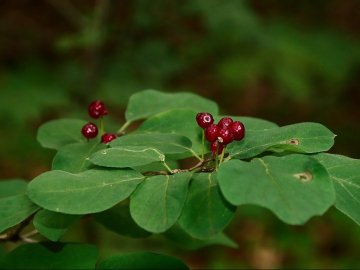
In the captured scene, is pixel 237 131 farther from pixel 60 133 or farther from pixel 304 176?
pixel 60 133

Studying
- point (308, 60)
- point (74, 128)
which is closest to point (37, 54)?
point (308, 60)

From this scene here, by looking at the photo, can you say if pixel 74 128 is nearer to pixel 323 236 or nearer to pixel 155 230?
pixel 155 230

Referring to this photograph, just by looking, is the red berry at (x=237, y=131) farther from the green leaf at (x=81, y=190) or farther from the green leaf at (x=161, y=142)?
the green leaf at (x=81, y=190)

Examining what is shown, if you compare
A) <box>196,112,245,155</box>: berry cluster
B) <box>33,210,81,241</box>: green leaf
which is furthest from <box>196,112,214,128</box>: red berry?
<box>33,210,81,241</box>: green leaf

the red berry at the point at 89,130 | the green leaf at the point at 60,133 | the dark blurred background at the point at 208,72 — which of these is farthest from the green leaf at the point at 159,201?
the dark blurred background at the point at 208,72

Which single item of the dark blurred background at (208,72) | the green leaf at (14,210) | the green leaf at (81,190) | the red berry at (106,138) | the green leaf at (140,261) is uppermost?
the green leaf at (81,190)

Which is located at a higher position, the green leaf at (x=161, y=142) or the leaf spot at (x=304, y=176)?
the leaf spot at (x=304, y=176)

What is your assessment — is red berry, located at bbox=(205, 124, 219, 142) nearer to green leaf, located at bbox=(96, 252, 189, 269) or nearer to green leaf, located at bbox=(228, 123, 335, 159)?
green leaf, located at bbox=(228, 123, 335, 159)
